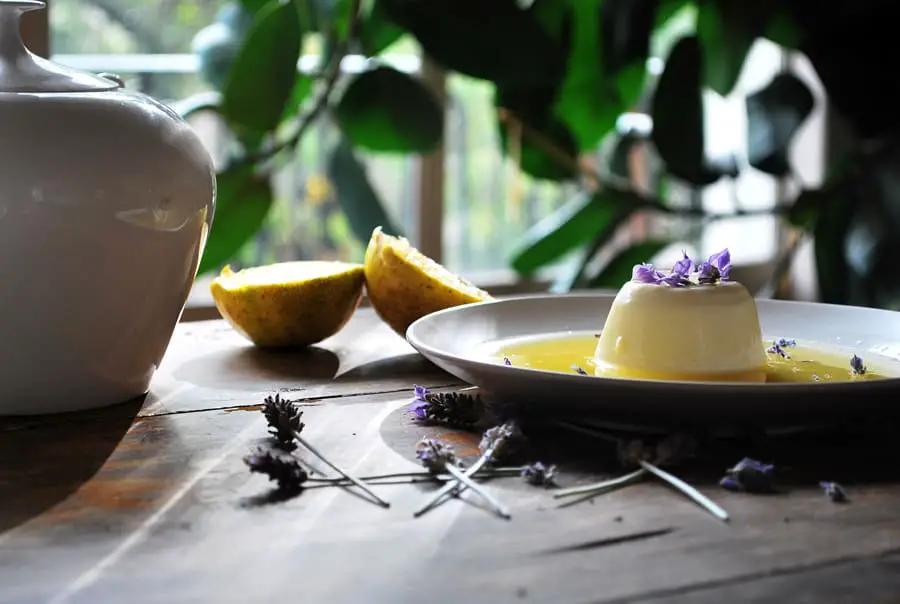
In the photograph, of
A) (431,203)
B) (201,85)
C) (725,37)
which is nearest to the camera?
(725,37)

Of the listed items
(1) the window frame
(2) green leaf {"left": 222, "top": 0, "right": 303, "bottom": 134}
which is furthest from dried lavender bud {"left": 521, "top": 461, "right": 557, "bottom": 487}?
(1) the window frame

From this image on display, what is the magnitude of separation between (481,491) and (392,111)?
1.43 metres

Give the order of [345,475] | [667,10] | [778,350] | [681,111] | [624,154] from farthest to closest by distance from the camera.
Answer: [624,154]
[667,10]
[681,111]
[778,350]
[345,475]

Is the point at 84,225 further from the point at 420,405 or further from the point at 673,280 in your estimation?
the point at 673,280

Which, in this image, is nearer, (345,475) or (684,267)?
(345,475)

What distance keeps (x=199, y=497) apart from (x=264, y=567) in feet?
0.44

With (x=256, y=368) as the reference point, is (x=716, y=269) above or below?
above

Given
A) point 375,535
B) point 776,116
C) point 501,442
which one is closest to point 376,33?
point 776,116

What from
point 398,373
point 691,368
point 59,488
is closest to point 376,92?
point 398,373

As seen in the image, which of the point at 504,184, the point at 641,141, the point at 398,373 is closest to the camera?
the point at 398,373

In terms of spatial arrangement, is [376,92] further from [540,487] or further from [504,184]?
[540,487]

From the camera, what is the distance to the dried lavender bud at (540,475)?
0.68 metres

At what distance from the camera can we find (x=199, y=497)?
2.20ft

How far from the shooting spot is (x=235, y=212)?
191 cm
